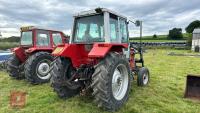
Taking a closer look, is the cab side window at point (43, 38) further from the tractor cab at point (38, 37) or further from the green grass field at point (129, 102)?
the green grass field at point (129, 102)

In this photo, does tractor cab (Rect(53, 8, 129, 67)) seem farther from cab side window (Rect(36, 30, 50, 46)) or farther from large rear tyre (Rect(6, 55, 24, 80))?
large rear tyre (Rect(6, 55, 24, 80))

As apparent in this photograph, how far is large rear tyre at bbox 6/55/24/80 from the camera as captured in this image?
834 cm

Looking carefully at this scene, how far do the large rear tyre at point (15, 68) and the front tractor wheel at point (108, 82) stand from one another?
4774mm

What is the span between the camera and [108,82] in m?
4.43

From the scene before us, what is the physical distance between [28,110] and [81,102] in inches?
49.0

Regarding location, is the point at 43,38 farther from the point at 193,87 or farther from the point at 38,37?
the point at 193,87

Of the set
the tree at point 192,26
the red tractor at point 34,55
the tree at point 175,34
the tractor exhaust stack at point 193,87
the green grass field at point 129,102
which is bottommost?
the green grass field at point 129,102

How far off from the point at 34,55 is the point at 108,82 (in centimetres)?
414

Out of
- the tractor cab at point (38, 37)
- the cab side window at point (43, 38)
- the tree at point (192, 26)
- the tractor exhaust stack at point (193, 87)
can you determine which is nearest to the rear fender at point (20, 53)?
the tractor cab at point (38, 37)

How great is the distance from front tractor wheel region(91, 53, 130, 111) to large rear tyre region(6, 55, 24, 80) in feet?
15.7

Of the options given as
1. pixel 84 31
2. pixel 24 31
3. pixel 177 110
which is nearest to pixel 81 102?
pixel 84 31

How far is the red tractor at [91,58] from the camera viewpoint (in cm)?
480

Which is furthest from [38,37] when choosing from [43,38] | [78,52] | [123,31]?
[123,31]

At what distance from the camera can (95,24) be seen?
17.7ft
